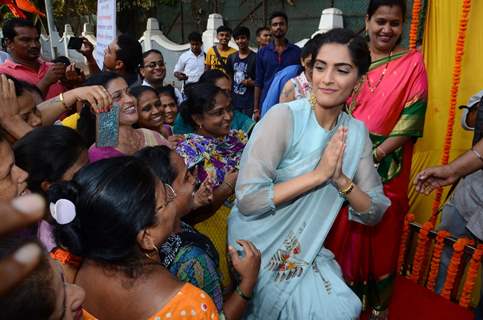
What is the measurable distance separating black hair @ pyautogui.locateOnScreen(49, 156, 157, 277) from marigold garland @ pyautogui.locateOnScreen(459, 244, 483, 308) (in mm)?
1858

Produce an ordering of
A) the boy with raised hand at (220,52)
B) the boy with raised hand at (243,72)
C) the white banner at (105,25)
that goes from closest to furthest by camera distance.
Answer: the white banner at (105,25), the boy with raised hand at (243,72), the boy with raised hand at (220,52)

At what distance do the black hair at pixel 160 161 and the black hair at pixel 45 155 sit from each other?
0.91 ft

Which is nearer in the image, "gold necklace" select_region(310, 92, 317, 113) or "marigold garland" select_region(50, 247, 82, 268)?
"marigold garland" select_region(50, 247, 82, 268)

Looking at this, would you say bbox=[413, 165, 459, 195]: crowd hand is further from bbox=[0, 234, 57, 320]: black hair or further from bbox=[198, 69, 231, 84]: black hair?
bbox=[0, 234, 57, 320]: black hair

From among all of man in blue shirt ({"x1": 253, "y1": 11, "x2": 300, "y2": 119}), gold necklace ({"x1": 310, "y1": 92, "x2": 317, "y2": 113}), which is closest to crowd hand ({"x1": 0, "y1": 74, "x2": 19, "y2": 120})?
gold necklace ({"x1": 310, "y1": 92, "x2": 317, "y2": 113})

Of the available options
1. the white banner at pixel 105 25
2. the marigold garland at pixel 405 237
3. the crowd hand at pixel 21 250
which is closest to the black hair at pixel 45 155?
the crowd hand at pixel 21 250

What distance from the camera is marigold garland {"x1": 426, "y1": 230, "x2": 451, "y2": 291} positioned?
238 cm

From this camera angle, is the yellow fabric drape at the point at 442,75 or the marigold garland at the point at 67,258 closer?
the marigold garland at the point at 67,258

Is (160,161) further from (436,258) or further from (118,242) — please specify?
(436,258)

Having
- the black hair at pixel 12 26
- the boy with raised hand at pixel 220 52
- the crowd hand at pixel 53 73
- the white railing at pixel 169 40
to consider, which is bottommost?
the crowd hand at pixel 53 73

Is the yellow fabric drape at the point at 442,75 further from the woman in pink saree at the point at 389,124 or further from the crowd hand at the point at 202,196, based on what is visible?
the crowd hand at the point at 202,196

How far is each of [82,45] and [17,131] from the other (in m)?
2.19

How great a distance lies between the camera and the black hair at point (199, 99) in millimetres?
2447

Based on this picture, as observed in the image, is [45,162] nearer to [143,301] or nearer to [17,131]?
[17,131]
